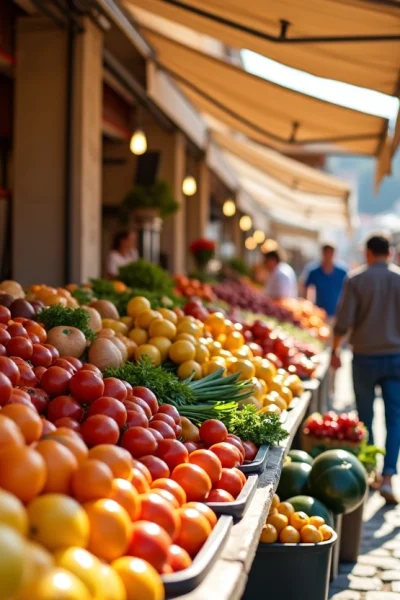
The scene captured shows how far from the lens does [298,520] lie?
11.4ft

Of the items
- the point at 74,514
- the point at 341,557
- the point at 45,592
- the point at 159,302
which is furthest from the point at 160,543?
the point at 159,302

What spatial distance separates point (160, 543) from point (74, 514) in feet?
0.89

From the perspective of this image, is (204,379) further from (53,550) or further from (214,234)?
(214,234)

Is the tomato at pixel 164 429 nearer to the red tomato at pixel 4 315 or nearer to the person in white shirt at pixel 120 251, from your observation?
the red tomato at pixel 4 315

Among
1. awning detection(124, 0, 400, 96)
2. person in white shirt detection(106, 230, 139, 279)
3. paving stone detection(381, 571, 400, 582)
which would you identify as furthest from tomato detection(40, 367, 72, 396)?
person in white shirt detection(106, 230, 139, 279)

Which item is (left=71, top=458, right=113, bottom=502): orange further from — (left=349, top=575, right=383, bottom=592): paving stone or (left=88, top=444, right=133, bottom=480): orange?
(left=349, top=575, right=383, bottom=592): paving stone

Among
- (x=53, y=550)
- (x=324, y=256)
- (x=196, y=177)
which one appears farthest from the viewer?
(x=196, y=177)

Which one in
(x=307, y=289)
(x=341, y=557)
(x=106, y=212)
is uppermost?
(x=106, y=212)

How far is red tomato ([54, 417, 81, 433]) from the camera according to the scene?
254cm

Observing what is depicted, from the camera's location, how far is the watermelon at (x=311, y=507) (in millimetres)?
3761

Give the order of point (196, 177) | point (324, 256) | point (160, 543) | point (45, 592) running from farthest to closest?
point (196, 177), point (324, 256), point (160, 543), point (45, 592)

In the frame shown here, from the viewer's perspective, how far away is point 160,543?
1.92 meters

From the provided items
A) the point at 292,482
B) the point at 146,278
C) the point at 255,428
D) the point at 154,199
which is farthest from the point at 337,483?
the point at 154,199

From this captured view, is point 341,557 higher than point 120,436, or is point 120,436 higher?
point 120,436
